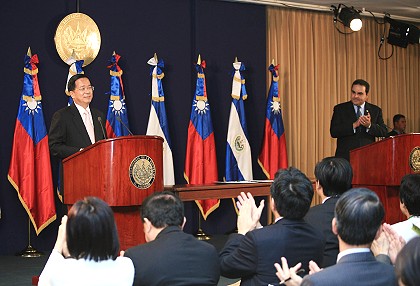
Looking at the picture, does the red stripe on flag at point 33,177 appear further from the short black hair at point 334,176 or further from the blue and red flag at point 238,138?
the short black hair at point 334,176

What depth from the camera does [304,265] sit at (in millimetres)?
2990

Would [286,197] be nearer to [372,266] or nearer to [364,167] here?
[372,266]

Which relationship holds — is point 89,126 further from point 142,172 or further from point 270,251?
point 270,251

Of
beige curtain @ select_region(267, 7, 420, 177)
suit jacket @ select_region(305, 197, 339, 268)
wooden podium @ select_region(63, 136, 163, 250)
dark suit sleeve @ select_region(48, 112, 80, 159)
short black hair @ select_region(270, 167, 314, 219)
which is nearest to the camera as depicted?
short black hair @ select_region(270, 167, 314, 219)

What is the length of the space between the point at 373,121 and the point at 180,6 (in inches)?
108

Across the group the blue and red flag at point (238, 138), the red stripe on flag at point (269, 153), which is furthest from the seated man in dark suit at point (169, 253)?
the red stripe on flag at point (269, 153)

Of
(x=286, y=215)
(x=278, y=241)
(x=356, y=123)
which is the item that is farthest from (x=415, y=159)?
(x=278, y=241)

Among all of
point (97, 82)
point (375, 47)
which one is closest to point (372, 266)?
point (97, 82)

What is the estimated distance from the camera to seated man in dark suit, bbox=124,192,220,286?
266 centimetres

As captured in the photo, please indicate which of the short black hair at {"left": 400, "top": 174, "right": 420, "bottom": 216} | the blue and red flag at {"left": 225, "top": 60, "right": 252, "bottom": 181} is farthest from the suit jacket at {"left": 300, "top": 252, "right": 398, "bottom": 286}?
the blue and red flag at {"left": 225, "top": 60, "right": 252, "bottom": 181}

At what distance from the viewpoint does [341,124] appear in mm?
7258

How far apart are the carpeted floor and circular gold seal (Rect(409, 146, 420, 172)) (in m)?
2.00

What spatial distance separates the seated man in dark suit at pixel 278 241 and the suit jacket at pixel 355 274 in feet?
2.06

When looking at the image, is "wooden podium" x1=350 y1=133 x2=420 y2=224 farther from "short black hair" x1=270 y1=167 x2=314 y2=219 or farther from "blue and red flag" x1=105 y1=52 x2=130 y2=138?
"short black hair" x1=270 y1=167 x2=314 y2=219
